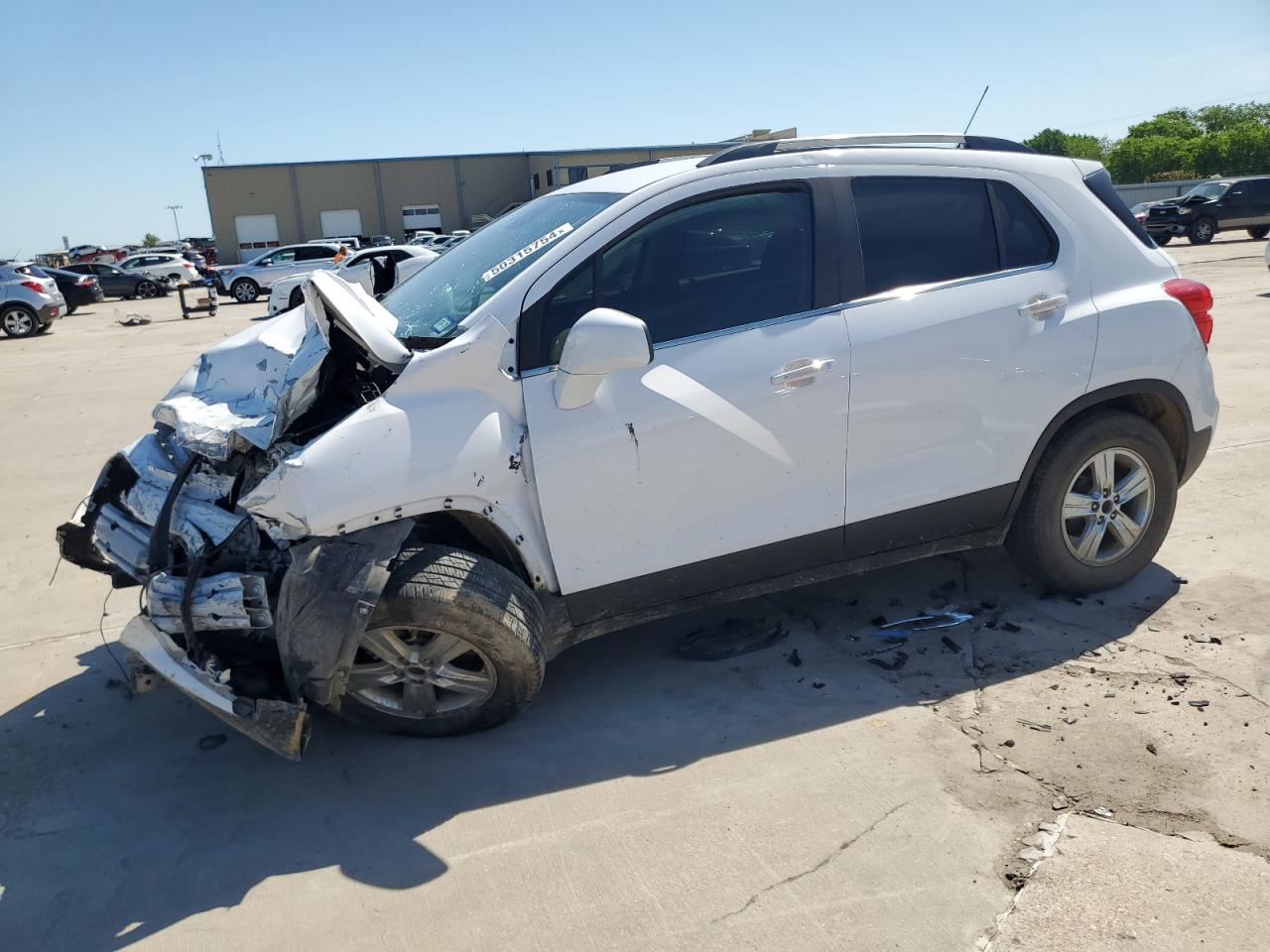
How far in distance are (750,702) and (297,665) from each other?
170 centimetres

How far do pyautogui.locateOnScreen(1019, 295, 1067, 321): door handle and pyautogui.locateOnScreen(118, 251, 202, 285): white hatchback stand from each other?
119 ft

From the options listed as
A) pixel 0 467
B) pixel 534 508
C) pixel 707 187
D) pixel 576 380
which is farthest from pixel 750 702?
pixel 0 467

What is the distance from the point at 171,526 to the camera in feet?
11.6

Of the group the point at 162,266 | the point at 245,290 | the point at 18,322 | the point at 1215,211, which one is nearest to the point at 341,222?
the point at 162,266

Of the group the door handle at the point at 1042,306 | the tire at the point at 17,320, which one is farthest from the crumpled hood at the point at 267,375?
the tire at the point at 17,320

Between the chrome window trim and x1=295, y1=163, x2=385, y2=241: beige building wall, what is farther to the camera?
x1=295, y1=163, x2=385, y2=241: beige building wall

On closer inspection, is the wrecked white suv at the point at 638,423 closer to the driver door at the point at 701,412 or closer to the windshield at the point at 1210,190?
the driver door at the point at 701,412

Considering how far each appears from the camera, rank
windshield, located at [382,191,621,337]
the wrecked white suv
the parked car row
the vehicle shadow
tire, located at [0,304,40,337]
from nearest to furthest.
Result: the vehicle shadow < the wrecked white suv < windshield, located at [382,191,621,337] < the parked car row < tire, located at [0,304,40,337]

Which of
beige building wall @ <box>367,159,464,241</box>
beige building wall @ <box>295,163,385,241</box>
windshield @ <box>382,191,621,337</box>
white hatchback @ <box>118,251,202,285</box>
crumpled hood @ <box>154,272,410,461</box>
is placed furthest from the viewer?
beige building wall @ <box>367,159,464,241</box>

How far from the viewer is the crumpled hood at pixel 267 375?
3.43m

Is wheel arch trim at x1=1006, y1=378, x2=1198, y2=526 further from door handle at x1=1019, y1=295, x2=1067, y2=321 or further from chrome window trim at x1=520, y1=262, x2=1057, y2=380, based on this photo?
chrome window trim at x1=520, y1=262, x2=1057, y2=380

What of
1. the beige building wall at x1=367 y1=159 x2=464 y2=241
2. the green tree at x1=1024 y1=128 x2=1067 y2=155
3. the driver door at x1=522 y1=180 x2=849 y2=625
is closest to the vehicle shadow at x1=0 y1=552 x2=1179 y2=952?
the driver door at x1=522 y1=180 x2=849 y2=625

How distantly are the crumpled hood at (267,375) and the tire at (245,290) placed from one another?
92.5 feet

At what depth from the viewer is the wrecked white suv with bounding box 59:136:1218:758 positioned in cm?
330
